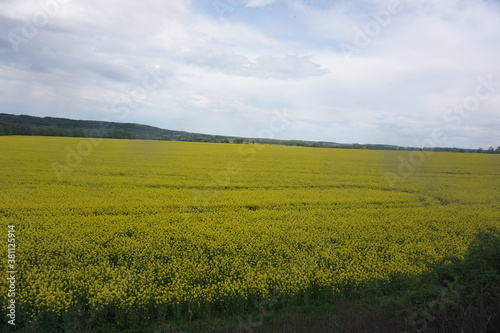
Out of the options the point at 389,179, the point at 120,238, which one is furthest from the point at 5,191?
the point at 389,179

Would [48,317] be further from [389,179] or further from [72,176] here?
[389,179]

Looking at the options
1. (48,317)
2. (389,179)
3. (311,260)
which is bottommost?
(48,317)

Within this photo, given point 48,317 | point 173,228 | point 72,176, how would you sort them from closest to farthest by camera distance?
point 48,317 → point 173,228 → point 72,176

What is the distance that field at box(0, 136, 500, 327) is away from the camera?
6.39 m

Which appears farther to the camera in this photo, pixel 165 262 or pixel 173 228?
pixel 173 228

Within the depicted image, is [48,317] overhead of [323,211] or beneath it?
beneath

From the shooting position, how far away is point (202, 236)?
32.1ft

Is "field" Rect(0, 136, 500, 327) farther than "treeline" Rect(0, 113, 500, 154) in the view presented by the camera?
No

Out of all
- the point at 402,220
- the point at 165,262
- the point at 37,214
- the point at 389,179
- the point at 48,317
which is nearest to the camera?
the point at 48,317

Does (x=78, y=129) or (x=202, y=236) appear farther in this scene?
(x=78, y=129)

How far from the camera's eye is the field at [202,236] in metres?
6.39

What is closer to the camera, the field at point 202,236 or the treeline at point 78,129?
the field at point 202,236

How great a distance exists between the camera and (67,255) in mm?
8000

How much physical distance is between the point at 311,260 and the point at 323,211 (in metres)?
5.53
